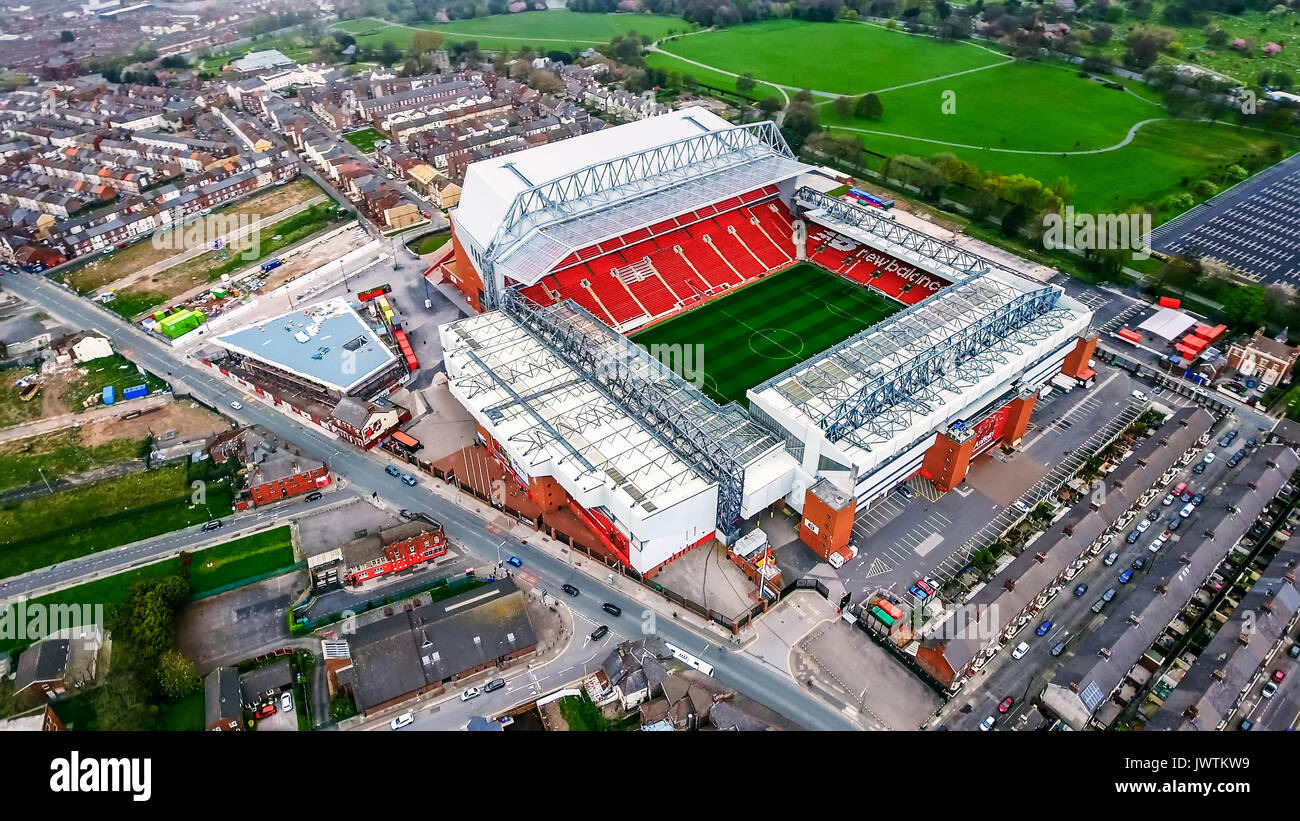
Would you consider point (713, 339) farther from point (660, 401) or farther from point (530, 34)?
point (530, 34)

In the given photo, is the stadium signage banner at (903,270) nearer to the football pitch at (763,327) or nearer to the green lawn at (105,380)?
the football pitch at (763,327)

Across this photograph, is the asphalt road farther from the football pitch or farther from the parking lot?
the parking lot

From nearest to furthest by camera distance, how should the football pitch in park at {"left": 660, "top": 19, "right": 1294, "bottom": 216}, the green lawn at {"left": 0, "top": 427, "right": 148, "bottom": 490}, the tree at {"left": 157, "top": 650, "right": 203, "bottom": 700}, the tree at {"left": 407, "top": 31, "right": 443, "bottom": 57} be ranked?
the tree at {"left": 157, "top": 650, "right": 203, "bottom": 700} → the green lawn at {"left": 0, "top": 427, "right": 148, "bottom": 490} → the football pitch in park at {"left": 660, "top": 19, "right": 1294, "bottom": 216} → the tree at {"left": 407, "top": 31, "right": 443, "bottom": 57}

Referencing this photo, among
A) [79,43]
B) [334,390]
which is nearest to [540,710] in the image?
[334,390]

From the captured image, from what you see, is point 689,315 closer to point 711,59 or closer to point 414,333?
point 414,333

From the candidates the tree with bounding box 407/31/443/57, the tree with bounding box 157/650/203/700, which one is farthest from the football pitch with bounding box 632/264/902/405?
the tree with bounding box 407/31/443/57

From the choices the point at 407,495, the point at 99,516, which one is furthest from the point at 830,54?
the point at 99,516

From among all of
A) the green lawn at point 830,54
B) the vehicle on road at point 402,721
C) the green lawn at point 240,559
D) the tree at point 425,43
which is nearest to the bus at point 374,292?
the green lawn at point 240,559
